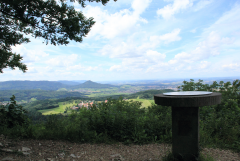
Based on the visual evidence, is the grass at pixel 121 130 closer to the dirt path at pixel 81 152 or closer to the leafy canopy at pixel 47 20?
the dirt path at pixel 81 152

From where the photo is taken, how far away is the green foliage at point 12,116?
Result: 4961mm

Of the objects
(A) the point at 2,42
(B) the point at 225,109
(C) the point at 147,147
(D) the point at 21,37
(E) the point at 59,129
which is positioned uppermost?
(D) the point at 21,37

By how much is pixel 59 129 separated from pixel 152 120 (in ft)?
11.7

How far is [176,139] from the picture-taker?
137 inches

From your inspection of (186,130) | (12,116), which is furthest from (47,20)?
(186,130)

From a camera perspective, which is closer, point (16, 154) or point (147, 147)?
point (16, 154)

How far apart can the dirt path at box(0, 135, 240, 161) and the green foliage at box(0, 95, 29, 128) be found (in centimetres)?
94

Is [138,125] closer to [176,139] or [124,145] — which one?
[124,145]

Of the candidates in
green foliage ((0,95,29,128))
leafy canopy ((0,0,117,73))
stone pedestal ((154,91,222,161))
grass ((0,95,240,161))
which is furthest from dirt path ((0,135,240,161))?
leafy canopy ((0,0,117,73))

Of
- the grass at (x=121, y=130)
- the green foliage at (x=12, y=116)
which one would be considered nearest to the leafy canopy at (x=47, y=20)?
the green foliage at (x=12, y=116)

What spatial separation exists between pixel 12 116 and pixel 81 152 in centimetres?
309

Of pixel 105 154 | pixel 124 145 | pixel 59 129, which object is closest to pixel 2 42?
pixel 59 129

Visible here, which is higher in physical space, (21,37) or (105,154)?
(21,37)

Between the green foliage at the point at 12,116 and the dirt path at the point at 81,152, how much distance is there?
942mm
